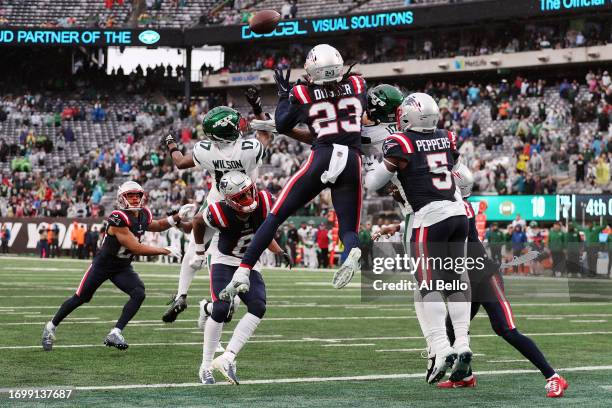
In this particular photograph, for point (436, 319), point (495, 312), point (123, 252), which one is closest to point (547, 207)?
point (123, 252)

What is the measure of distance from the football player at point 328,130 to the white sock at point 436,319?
0.78m

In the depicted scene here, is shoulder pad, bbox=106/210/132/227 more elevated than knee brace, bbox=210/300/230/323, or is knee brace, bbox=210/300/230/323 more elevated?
shoulder pad, bbox=106/210/132/227

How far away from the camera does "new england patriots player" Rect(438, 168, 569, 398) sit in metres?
7.39

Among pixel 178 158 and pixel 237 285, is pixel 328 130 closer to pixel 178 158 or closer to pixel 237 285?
pixel 237 285

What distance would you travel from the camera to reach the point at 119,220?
1081cm

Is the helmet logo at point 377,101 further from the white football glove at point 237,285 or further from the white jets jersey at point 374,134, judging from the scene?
the white football glove at point 237,285

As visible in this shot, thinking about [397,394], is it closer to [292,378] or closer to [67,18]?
[292,378]

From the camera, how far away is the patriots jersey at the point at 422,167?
7.70m

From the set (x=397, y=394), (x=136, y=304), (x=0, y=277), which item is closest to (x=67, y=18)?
(x=0, y=277)

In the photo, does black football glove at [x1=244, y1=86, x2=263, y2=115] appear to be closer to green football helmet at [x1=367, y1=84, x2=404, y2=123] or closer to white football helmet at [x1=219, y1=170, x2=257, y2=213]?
white football helmet at [x1=219, y1=170, x2=257, y2=213]

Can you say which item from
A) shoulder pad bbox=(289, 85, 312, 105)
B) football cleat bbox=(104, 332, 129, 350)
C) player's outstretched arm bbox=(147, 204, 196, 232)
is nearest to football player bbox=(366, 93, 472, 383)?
shoulder pad bbox=(289, 85, 312, 105)

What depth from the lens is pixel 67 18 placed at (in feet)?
163

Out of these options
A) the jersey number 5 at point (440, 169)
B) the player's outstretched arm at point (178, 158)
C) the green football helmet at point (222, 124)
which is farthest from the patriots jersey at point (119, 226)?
the jersey number 5 at point (440, 169)

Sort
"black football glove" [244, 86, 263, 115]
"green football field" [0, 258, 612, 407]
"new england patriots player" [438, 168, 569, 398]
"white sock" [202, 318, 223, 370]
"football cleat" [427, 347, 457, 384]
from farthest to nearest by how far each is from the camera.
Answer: "black football glove" [244, 86, 263, 115] → "white sock" [202, 318, 223, 370] → "football cleat" [427, 347, 457, 384] → "new england patriots player" [438, 168, 569, 398] → "green football field" [0, 258, 612, 407]
